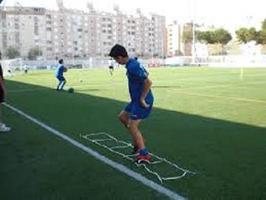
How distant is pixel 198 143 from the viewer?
881 centimetres

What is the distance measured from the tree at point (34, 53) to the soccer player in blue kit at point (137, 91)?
119 m

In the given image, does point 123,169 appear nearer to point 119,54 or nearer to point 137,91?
point 137,91

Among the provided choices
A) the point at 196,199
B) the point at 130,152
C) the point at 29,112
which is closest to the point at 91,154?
the point at 130,152

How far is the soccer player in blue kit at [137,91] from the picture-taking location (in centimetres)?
714

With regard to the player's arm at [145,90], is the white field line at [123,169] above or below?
below

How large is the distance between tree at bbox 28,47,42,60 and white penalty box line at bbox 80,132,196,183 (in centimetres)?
11684

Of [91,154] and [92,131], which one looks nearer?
[91,154]

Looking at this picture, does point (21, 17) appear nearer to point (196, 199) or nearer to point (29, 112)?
point (29, 112)

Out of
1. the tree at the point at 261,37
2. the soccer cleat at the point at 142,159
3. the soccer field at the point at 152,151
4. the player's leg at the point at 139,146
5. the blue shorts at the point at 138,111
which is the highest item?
the tree at the point at 261,37

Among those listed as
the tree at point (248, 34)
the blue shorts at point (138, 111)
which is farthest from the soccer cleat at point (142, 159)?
the tree at point (248, 34)

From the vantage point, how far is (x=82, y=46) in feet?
463

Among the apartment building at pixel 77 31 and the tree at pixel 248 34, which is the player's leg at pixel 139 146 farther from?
the apartment building at pixel 77 31

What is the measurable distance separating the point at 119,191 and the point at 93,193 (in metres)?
0.31

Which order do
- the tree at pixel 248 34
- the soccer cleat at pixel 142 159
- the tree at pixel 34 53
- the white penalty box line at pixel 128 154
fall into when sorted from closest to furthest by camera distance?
the white penalty box line at pixel 128 154 → the soccer cleat at pixel 142 159 → the tree at pixel 248 34 → the tree at pixel 34 53
